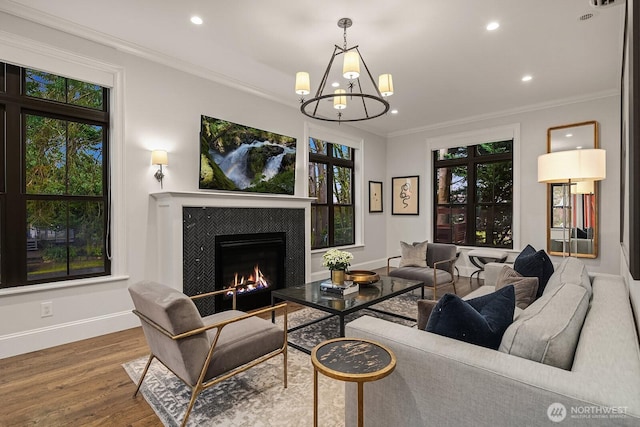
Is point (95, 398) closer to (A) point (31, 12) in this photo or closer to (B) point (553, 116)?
(A) point (31, 12)

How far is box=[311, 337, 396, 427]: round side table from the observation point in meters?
1.22

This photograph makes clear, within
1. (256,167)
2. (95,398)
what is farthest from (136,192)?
(95,398)

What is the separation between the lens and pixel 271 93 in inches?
187

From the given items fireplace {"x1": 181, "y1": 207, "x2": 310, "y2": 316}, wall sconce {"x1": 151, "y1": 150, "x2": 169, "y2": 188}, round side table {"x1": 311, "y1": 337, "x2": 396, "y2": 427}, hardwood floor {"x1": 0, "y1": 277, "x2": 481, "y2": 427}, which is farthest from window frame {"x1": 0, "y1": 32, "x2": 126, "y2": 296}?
round side table {"x1": 311, "y1": 337, "x2": 396, "y2": 427}

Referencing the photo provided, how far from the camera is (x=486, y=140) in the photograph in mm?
5848

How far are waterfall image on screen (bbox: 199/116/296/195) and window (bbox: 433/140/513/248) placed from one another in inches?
131

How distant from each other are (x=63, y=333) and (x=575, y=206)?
676 centimetres

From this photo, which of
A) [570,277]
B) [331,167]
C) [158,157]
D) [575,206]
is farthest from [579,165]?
[158,157]

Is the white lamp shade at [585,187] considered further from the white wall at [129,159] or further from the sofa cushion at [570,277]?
the white wall at [129,159]

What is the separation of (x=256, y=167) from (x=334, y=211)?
2226mm

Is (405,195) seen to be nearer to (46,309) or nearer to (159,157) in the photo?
(159,157)

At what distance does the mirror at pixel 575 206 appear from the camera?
4703 mm

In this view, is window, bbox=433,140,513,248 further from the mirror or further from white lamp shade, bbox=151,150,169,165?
A: white lamp shade, bbox=151,150,169,165

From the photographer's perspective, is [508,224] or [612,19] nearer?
[612,19]
